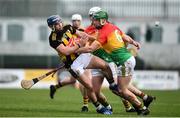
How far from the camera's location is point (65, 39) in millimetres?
19828

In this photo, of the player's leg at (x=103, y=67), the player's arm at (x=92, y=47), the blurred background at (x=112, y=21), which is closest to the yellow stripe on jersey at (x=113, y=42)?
the player's arm at (x=92, y=47)

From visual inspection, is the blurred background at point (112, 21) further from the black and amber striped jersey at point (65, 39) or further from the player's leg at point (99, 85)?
the black and amber striped jersey at point (65, 39)

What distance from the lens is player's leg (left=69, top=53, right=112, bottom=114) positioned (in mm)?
19812

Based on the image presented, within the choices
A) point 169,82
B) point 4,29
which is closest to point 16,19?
point 4,29

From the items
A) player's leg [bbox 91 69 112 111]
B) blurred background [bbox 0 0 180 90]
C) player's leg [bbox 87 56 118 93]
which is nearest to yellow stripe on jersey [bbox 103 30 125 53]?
player's leg [bbox 87 56 118 93]

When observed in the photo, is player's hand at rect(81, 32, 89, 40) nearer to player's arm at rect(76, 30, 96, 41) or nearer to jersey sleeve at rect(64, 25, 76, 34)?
player's arm at rect(76, 30, 96, 41)

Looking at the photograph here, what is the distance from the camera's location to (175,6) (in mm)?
49969

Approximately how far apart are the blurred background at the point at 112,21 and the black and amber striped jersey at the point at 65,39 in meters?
26.5

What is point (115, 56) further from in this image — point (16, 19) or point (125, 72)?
point (16, 19)

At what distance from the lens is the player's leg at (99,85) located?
2006 cm

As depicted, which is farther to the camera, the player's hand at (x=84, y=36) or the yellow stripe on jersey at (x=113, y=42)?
the player's hand at (x=84, y=36)

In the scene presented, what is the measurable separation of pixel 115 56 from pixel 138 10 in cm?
3184

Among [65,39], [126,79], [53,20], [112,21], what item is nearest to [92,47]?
[126,79]

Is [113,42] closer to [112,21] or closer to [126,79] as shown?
[126,79]
